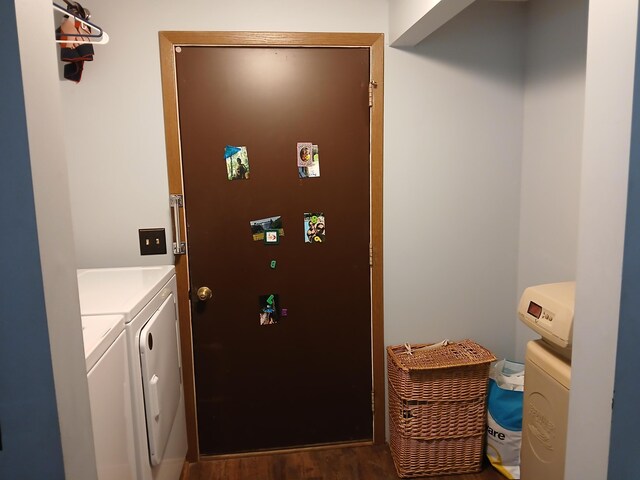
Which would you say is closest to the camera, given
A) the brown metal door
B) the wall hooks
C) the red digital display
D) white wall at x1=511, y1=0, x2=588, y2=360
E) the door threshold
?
the red digital display

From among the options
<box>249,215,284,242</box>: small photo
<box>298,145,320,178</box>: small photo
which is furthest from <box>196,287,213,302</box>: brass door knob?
<box>298,145,320,178</box>: small photo

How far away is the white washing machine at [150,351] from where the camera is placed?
1430 mm

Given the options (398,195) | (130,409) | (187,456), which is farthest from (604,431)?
(187,456)

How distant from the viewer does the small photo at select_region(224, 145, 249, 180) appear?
2.11 m

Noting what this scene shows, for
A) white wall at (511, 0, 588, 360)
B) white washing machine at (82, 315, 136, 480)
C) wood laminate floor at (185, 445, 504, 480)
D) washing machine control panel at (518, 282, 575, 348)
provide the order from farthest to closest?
wood laminate floor at (185, 445, 504, 480), white wall at (511, 0, 588, 360), washing machine control panel at (518, 282, 575, 348), white washing machine at (82, 315, 136, 480)

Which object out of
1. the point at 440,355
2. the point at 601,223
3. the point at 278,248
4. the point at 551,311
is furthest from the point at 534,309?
the point at 278,248

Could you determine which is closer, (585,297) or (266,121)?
(585,297)

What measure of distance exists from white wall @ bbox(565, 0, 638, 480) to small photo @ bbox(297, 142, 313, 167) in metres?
1.42

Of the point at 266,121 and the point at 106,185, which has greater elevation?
the point at 266,121

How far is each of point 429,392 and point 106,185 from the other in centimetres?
176

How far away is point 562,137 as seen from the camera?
2031mm

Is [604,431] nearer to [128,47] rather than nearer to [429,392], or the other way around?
[429,392]

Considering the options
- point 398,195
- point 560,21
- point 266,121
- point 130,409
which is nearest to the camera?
point 130,409

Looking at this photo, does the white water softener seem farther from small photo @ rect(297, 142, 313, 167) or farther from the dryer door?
the dryer door
